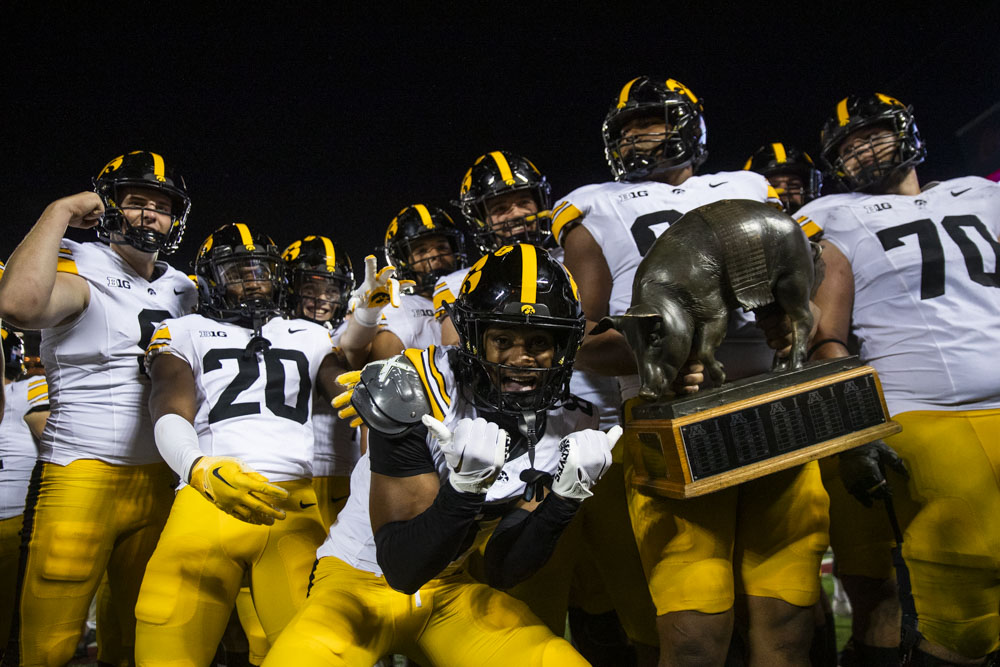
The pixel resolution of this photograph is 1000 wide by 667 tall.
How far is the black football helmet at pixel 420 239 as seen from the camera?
12.6 ft

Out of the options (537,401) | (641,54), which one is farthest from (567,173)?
(537,401)

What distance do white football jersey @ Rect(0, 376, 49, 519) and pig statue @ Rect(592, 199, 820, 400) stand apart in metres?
3.32

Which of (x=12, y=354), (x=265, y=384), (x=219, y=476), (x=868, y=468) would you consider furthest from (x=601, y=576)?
(x=12, y=354)

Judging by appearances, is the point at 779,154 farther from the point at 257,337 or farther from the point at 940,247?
the point at 257,337

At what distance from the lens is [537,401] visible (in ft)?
5.31

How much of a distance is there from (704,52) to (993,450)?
4.62m

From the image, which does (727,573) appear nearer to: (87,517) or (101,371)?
(87,517)

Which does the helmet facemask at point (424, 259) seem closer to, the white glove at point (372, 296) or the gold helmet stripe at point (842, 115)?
the white glove at point (372, 296)

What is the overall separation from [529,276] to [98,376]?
1991 millimetres

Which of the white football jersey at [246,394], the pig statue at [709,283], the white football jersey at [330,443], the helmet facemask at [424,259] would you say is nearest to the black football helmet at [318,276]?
the helmet facemask at [424,259]

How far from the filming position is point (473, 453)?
1313mm

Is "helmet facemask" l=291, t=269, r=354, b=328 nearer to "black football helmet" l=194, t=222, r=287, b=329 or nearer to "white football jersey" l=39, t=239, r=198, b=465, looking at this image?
"black football helmet" l=194, t=222, r=287, b=329

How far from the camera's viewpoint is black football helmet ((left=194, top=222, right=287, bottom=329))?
2.67 metres

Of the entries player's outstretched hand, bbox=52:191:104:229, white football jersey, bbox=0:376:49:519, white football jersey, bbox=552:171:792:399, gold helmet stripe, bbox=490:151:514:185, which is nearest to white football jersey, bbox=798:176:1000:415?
white football jersey, bbox=552:171:792:399
